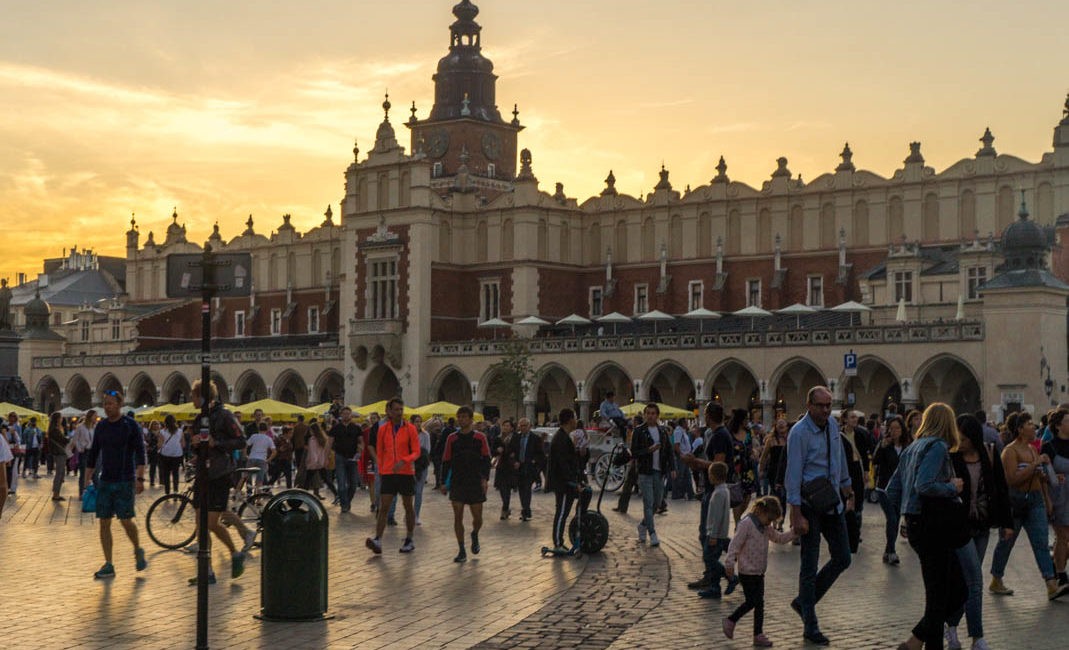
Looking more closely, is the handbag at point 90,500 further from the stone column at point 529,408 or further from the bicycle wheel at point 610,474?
the stone column at point 529,408

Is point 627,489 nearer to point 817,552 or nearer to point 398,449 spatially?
point 398,449

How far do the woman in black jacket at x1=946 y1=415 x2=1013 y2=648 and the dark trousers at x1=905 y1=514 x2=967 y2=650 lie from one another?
0.64 feet

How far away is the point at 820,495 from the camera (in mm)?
12016

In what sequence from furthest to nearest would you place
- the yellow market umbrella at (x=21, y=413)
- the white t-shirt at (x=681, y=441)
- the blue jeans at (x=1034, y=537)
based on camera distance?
the yellow market umbrella at (x=21, y=413) → the white t-shirt at (x=681, y=441) → the blue jeans at (x=1034, y=537)

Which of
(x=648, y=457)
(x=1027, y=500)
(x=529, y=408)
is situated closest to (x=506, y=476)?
(x=648, y=457)

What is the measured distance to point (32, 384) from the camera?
84688 mm

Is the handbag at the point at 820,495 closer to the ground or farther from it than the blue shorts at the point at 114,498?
farther from it

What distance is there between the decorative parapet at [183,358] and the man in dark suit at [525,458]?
45724mm

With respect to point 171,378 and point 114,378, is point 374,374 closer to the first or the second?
point 171,378

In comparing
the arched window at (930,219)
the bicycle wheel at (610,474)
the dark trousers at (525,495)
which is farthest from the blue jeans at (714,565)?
the arched window at (930,219)

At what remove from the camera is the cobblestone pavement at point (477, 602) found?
1184cm

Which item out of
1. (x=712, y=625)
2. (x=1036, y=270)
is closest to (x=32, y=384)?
(x=1036, y=270)

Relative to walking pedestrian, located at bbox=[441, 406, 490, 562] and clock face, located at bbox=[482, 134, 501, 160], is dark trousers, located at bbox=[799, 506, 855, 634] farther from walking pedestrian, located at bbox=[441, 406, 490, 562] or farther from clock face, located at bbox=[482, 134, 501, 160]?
clock face, located at bbox=[482, 134, 501, 160]

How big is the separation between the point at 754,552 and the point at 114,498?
661 cm
